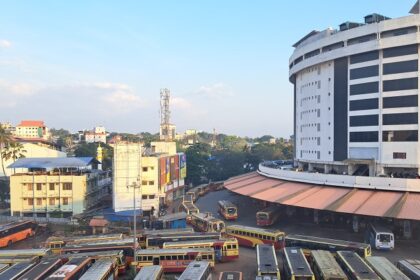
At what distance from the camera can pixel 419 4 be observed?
52.6 metres

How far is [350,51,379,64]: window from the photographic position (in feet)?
164

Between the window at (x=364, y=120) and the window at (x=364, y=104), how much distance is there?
46.1 inches

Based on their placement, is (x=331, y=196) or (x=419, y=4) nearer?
(x=331, y=196)

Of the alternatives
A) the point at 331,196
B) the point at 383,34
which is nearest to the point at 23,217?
A: the point at 331,196

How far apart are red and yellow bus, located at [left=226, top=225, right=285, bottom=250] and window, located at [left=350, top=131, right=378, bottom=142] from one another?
67.3 feet

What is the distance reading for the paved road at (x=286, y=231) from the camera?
109 ft

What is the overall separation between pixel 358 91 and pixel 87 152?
66180 mm

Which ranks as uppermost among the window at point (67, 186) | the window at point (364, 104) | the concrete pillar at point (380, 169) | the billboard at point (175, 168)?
the window at point (364, 104)

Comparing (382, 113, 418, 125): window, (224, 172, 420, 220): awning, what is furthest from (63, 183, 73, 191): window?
(382, 113, 418, 125): window

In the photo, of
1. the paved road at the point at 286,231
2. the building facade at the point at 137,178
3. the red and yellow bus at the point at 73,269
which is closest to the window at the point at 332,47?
the paved road at the point at 286,231

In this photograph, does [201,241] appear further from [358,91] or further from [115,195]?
[358,91]

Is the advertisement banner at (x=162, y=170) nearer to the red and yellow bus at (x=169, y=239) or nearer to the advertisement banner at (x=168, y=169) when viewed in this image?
the advertisement banner at (x=168, y=169)

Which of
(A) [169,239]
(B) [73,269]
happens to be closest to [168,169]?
(A) [169,239]

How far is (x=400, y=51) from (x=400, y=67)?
2009mm
